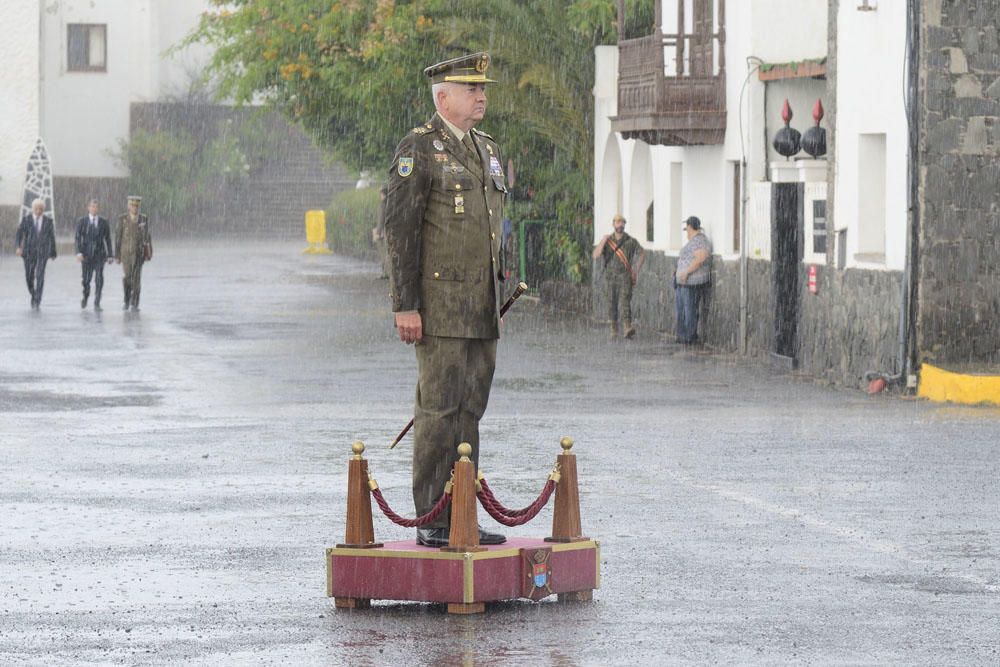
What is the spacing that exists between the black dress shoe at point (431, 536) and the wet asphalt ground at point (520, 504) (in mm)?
283

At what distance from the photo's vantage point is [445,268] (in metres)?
9.25

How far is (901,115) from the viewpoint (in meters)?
21.8

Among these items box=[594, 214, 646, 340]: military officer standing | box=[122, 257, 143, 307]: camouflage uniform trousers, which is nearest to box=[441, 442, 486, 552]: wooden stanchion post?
box=[594, 214, 646, 340]: military officer standing

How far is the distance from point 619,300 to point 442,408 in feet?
67.7

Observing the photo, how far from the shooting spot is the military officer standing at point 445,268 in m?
9.19

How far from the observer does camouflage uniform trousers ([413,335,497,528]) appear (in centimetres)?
922

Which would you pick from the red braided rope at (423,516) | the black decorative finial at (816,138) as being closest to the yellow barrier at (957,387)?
the black decorative finial at (816,138)

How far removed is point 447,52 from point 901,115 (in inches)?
670

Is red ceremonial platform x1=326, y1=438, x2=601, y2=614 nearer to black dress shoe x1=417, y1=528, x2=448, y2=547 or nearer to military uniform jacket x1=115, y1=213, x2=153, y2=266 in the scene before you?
black dress shoe x1=417, y1=528, x2=448, y2=547

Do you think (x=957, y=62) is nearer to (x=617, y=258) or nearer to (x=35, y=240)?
(x=617, y=258)

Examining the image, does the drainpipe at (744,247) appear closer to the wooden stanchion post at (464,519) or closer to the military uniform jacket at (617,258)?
the military uniform jacket at (617,258)

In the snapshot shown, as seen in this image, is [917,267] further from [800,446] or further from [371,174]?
[371,174]

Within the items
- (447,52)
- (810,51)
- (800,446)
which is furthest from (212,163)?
(800,446)

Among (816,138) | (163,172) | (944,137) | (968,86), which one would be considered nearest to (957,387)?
(944,137)
